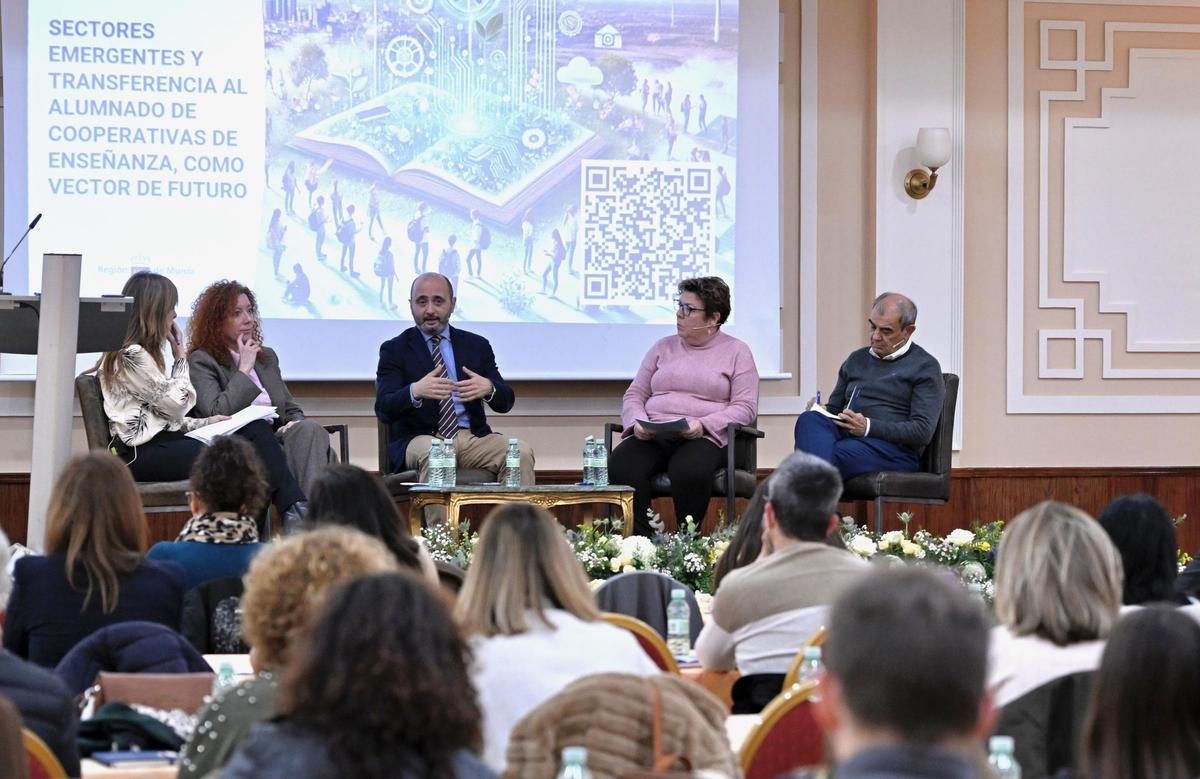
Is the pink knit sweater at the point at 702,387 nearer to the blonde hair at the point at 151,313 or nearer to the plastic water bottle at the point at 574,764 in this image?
the blonde hair at the point at 151,313

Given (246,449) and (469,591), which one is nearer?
(469,591)

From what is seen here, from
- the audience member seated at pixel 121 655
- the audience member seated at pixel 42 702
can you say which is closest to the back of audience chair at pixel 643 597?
the audience member seated at pixel 121 655

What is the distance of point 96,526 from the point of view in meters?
3.08

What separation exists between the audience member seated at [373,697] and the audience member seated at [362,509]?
167 cm

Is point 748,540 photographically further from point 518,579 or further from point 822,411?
point 822,411

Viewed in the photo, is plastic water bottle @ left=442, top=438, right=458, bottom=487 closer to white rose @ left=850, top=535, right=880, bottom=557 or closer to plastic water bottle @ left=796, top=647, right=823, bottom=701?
white rose @ left=850, top=535, right=880, bottom=557

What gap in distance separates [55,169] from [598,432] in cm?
270

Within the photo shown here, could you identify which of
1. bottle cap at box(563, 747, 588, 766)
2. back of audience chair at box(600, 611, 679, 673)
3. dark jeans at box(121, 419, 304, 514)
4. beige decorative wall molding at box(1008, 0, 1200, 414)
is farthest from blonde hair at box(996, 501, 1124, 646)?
beige decorative wall molding at box(1008, 0, 1200, 414)

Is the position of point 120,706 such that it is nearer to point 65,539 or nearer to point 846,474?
point 65,539

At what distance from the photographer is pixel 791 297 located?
7.66m

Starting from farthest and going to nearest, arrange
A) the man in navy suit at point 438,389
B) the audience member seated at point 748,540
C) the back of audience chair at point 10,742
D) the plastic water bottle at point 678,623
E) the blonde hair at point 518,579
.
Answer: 1. the man in navy suit at point 438,389
2. the audience member seated at point 748,540
3. the plastic water bottle at point 678,623
4. the blonde hair at point 518,579
5. the back of audience chair at point 10,742

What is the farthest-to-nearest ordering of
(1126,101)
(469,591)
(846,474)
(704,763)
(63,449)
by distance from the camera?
(1126,101)
(846,474)
(63,449)
(469,591)
(704,763)

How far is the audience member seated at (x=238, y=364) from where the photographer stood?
621 cm

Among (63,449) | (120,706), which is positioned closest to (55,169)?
(63,449)
